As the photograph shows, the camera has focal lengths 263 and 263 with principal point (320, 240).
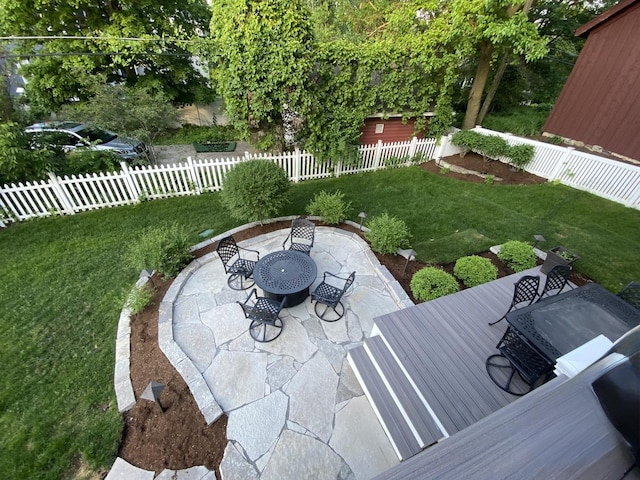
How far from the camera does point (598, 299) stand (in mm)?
2979

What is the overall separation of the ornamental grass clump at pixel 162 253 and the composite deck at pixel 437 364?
365 cm

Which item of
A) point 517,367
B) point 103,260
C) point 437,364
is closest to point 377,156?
point 437,364

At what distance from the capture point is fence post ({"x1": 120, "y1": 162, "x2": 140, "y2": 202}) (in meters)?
6.71

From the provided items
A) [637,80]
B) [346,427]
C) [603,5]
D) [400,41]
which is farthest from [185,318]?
[603,5]

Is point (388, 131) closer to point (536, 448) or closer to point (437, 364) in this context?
point (437, 364)

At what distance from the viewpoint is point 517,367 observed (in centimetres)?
274

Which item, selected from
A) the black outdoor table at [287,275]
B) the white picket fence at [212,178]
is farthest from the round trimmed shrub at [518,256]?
the white picket fence at [212,178]

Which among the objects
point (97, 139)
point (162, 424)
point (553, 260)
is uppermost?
point (97, 139)

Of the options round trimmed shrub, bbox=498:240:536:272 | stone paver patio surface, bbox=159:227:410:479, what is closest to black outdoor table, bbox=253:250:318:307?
stone paver patio surface, bbox=159:227:410:479

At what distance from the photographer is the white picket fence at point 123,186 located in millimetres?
6145

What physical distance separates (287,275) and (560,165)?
384 inches

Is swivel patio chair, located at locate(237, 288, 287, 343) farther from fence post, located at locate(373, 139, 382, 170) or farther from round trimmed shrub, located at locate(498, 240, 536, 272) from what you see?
fence post, located at locate(373, 139, 382, 170)

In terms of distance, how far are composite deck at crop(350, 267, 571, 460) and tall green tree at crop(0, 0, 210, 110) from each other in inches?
375

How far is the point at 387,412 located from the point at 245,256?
3.91 metres
